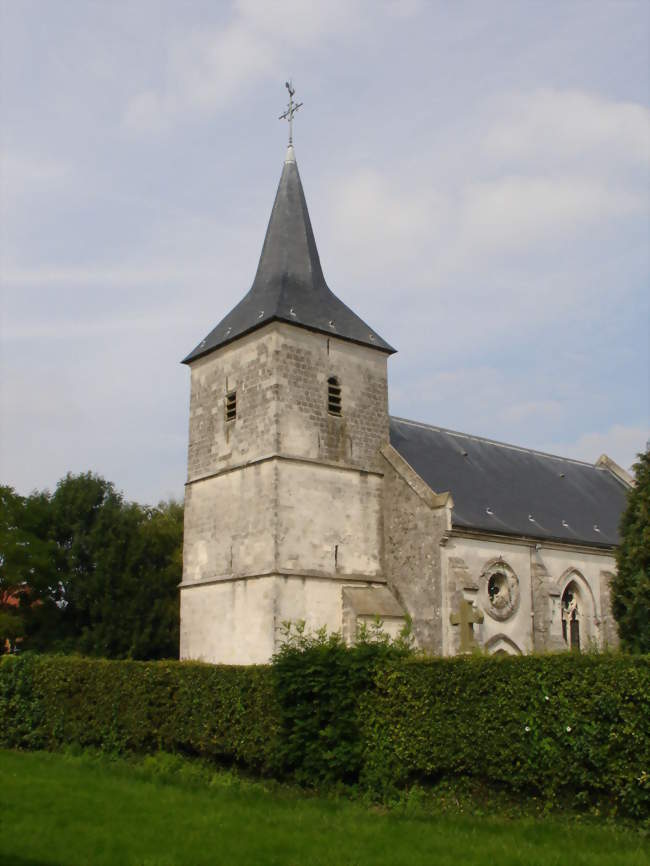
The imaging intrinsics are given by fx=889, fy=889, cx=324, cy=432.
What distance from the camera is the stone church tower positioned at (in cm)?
2195

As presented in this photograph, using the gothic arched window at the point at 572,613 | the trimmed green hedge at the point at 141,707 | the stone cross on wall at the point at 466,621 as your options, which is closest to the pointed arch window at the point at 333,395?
the stone cross on wall at the point at 466,621

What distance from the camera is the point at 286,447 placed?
73.9ft

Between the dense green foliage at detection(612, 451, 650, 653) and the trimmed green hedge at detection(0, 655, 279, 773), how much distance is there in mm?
6393

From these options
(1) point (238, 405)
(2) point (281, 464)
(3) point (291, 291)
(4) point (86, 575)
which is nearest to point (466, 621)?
(2) point (281, 464)

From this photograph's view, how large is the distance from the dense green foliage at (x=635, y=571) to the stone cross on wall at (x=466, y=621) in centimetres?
442

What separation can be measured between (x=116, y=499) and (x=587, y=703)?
94.3 feet

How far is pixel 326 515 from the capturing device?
75.1ft

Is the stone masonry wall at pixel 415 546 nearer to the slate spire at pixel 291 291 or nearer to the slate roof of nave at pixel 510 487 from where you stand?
the slate roof of nave at pixel 510 487

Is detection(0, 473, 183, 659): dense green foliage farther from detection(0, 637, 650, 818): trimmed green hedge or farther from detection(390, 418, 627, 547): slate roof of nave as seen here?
detection(0, 637, 650, 818): trimmed green hedge

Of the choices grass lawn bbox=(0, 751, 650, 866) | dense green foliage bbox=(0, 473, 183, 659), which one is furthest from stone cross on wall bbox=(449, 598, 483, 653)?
dense green foliage bbox=(0, 473, 183, 659)

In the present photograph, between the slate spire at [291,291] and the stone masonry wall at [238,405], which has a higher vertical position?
the slate spire at [291,291]

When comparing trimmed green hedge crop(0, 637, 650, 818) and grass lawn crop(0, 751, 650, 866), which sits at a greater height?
trimmed green hedge crop(0, 637, 650, 818)

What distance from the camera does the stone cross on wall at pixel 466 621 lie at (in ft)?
65.0

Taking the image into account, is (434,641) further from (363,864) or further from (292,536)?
(363,864)
